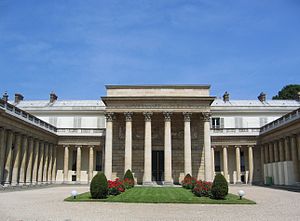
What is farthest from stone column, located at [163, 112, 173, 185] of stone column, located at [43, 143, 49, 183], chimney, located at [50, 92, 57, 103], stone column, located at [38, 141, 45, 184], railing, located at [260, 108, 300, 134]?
chimney, located at [50, 92, 57, 103]

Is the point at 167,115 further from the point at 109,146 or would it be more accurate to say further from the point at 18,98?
the point at 18,98

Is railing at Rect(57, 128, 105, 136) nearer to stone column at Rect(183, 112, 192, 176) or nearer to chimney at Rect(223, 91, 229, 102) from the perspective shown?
stone column at Rect(183, 112, 192, 176)

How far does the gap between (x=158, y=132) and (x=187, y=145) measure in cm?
584

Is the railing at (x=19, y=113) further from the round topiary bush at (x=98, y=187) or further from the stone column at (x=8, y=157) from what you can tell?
the round topiary bush at (x=98, y=187)

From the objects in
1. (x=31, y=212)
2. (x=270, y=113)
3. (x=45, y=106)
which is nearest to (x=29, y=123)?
(x=45, y=106)

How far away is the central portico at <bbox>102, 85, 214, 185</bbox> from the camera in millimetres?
41469

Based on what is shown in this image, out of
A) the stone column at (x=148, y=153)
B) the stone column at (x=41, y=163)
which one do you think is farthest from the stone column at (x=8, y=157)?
the stone column at (x=148, y=153)

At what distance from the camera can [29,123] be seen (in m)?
38.6

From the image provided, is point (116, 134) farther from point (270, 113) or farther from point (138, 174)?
point (270, 113)

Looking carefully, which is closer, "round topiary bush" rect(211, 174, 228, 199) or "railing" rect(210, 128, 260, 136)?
"round topiary bush" rect(211, 174, 228, 199)

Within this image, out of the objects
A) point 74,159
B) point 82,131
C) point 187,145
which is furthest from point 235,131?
point 74,159

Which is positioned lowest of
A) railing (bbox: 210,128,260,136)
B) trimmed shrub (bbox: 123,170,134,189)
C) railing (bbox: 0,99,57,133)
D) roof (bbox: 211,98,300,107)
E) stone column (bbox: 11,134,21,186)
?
trimmed shrub (bbox: 123,170,134,189)

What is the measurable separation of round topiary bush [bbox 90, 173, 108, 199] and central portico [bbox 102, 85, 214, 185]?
18.9 metres

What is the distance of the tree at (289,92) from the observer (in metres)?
68.4
